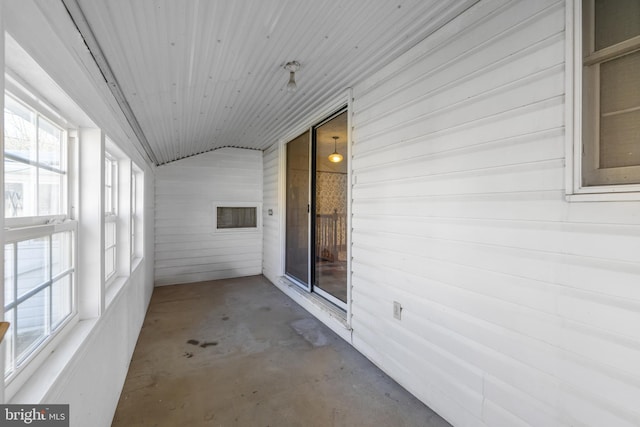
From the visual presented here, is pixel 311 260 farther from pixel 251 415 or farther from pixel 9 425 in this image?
pixel 9 425

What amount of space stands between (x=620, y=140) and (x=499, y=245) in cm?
68

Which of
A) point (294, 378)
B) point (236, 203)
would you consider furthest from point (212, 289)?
point (294, 378)

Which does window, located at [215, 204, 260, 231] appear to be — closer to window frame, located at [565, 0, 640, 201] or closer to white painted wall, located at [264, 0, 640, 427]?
white painted wall, located at [264, 0, 640, 427]

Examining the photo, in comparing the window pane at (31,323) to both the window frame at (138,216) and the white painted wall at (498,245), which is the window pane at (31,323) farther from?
the window frame at (138,216)

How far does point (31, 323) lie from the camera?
1.20 metres

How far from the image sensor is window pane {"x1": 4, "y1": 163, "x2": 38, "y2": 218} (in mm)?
1017

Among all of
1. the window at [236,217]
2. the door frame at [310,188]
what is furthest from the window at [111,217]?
the window at [236,217]

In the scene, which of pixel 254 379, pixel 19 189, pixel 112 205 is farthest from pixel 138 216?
pixel 19 189

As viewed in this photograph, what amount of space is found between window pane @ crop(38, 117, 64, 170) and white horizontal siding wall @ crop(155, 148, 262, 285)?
4.16 metres

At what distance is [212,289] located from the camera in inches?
200

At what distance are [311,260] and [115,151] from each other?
8.61ft

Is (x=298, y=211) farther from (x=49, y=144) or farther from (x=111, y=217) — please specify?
(x=49, y=144)

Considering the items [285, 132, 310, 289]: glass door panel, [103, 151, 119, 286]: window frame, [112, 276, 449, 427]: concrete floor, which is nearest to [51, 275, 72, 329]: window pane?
[103, 151, 119, 286]: window frame

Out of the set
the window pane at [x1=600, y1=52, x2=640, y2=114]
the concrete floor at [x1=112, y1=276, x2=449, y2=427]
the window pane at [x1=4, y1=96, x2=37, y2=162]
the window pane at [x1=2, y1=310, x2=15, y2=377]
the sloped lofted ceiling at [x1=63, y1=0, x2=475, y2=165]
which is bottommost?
the concrete floor at [x1=112, y1=276, x2=449, y2=427]
